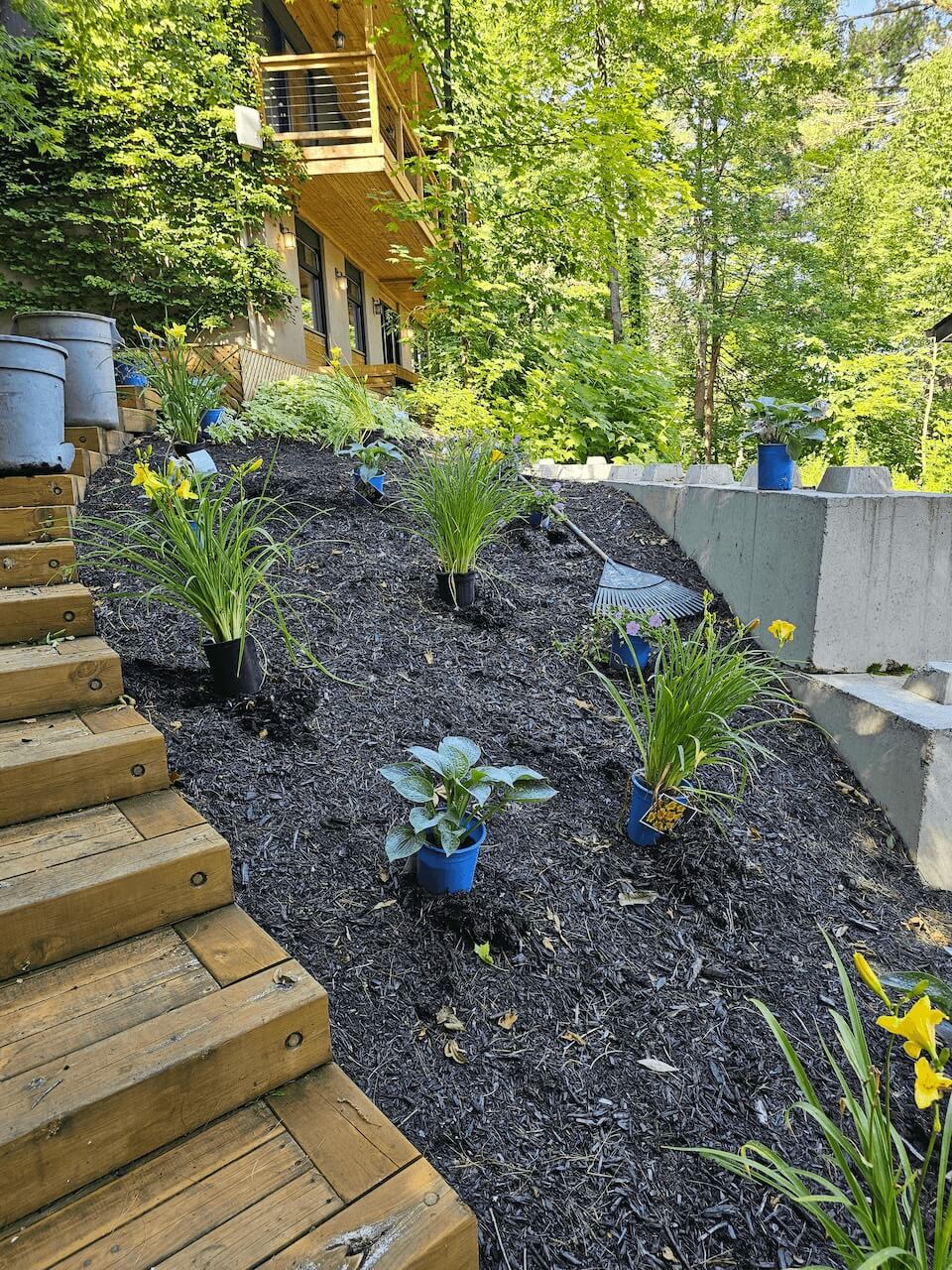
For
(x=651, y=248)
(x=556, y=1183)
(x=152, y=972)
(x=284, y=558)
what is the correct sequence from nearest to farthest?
1. (x=556, y=1183)
2. (x=152, y=972)
3. (x=284, y=558)
4. (x=651, y=248)

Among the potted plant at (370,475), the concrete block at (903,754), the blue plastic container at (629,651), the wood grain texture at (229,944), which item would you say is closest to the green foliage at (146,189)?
the potted plant at (370,475)

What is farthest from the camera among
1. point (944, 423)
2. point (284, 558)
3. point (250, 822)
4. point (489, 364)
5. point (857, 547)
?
point (944, 423)

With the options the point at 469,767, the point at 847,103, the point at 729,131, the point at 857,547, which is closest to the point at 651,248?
the point at 729,131

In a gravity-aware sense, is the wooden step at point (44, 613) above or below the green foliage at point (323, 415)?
below

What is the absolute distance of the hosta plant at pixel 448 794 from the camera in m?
1.43

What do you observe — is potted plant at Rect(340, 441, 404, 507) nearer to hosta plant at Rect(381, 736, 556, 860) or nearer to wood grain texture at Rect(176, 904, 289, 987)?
hosta plant at Rect(381, 736, 556, 860)

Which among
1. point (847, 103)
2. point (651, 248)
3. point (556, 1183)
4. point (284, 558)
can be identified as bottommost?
point (556, 1183)

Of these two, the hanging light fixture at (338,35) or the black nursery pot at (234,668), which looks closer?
the black nursery pot at (234,668)

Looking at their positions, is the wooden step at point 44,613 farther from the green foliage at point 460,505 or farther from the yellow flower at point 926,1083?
the yellow flower at point 926,1083

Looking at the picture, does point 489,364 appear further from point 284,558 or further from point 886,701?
point 886,701

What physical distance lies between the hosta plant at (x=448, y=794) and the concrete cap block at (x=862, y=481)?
1831 mm

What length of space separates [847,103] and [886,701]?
13.7m

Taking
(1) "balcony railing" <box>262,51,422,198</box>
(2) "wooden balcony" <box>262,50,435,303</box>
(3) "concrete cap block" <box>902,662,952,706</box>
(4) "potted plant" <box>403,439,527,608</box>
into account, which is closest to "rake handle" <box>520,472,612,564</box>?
(4) "potted plant" <box>403,439,527,608</box>

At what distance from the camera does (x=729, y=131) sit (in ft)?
34.4
